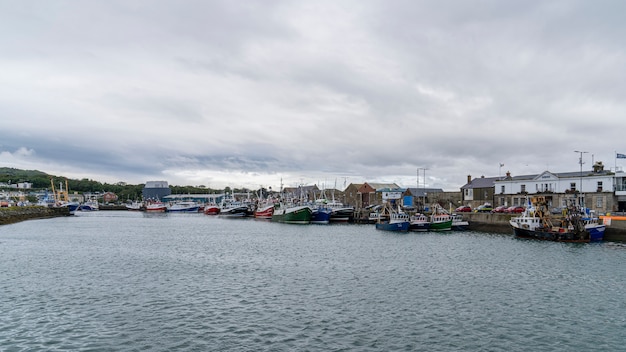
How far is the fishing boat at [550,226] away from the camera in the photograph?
2094 inches

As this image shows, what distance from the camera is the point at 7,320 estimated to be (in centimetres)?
2042

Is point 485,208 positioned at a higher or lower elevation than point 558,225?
higher

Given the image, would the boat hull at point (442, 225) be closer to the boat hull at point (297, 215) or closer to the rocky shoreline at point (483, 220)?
the rocky shoreline at point (483, 220)

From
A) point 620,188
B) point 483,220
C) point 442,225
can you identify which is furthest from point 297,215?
point 620,188

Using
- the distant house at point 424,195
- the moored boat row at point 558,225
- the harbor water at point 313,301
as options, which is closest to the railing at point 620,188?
the moored boat row at point 558,225

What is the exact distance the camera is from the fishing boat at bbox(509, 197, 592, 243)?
53188 millimetres

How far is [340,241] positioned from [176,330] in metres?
38.6

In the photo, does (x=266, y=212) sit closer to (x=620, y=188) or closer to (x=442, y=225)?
(x=442, y=225)

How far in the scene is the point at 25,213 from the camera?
11025 centimetres

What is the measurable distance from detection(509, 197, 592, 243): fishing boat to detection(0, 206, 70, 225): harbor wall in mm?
90711

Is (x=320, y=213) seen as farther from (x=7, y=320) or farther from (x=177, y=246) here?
(x=7, y=320)

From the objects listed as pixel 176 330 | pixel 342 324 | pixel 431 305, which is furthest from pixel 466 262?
pixel 176 330

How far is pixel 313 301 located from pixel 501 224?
54.3 metres

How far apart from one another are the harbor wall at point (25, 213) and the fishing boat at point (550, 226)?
9071 cm
